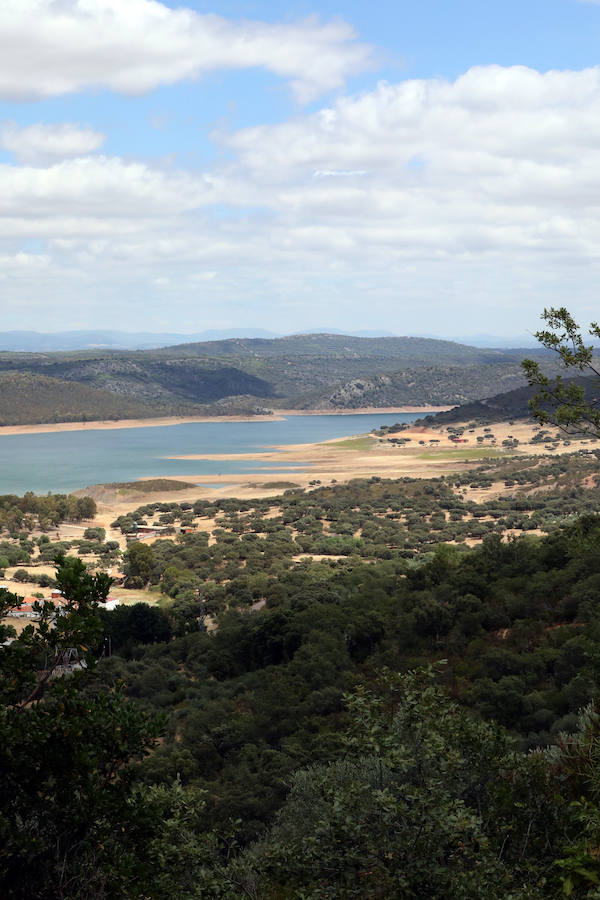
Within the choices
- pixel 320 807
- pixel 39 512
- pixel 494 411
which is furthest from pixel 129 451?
pixel 320 807

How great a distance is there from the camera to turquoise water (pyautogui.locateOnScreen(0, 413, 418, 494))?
110025 millimetres

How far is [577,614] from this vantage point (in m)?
26.0

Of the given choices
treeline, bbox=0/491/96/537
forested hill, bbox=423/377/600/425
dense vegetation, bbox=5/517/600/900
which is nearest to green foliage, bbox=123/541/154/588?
treeline, bbox=0/491/96/537

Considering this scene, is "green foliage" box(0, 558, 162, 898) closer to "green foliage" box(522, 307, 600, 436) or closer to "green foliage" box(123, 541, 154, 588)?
"green foliage" box(522, 307, 600, 436)

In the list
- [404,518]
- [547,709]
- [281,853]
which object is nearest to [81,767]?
[281,853]

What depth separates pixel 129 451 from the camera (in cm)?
14475

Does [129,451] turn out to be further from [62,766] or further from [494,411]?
[62,766]

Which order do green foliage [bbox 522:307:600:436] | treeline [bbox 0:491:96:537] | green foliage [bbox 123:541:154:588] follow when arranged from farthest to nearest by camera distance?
treeline [bbox 0:491:96:537]
green foliage [bbox 123:541:154:588]
green foliage [bbox 522:307:600:436]

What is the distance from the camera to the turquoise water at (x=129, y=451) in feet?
361

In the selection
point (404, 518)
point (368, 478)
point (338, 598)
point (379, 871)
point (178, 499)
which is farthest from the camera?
point (368, 478)

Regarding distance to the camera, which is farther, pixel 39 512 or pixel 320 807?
pixel 39 512

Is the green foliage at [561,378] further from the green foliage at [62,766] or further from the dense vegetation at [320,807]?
the green foliage at [62,766]

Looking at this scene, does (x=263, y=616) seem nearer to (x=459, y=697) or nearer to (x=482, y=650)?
(x=482, y=650)

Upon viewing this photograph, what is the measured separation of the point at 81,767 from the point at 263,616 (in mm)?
29436
